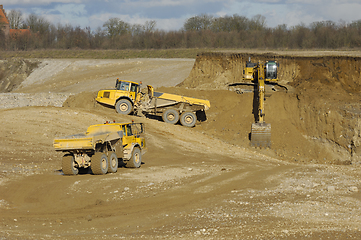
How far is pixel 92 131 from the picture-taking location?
13.9 m

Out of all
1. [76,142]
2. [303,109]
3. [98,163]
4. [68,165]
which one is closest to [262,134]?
[303,109]

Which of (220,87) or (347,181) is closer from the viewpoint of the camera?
(347,181)

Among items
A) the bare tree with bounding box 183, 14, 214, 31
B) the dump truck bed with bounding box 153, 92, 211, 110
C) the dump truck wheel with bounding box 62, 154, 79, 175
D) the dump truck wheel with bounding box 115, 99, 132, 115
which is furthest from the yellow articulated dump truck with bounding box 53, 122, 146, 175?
the bare tree with bounding box 183, 14, 214, 31

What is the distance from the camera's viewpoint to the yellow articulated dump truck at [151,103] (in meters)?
26.0

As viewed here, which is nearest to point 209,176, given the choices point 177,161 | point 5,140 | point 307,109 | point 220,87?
point 177,161

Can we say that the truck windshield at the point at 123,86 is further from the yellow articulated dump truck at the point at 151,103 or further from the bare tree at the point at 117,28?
the bare tree at the point at 117,28

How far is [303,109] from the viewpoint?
86.7ft

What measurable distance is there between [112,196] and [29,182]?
3336mm

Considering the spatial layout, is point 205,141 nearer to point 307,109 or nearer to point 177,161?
point 177,161

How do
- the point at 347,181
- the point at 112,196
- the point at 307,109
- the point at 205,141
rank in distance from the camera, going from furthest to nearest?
the point at 307,109 → the point at 205,141 → the point at 347,181 → the point at 112,196

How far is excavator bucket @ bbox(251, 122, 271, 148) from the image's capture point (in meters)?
23.6

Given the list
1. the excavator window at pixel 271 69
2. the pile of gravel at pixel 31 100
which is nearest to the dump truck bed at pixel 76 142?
the excavator window at pixel 271 69

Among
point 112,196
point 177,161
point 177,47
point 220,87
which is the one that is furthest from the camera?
point 177,47

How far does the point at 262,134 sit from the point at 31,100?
803 inches
